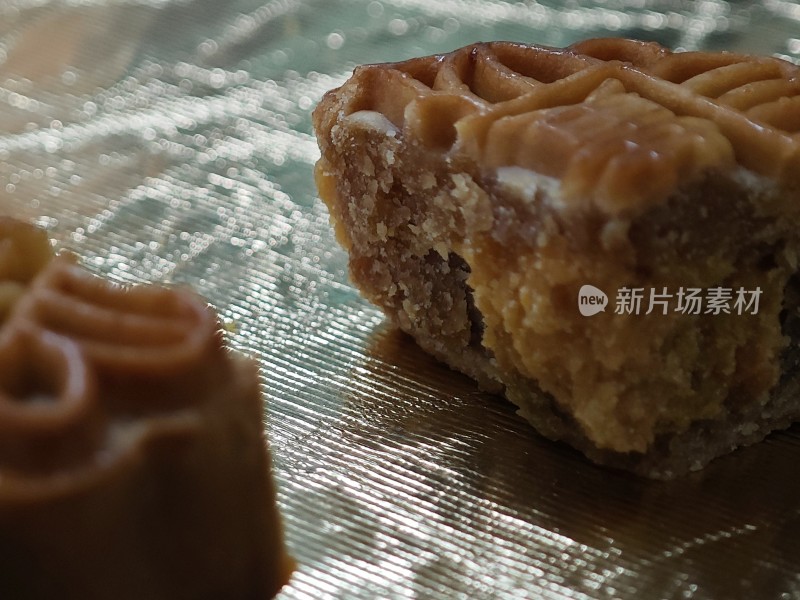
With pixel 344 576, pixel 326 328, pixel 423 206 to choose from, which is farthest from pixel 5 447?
pixel 326 328

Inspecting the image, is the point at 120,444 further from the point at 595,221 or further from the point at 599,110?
the point at 599,110

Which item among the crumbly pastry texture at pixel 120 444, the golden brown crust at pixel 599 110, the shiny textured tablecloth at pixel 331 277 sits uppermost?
the golden brown crust at pixel 599 110

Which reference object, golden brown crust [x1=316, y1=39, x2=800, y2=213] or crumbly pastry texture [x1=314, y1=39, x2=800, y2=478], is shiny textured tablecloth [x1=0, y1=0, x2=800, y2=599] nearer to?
crumbly pastry texture [x1=314, y1=39, x2=800, y2=478]

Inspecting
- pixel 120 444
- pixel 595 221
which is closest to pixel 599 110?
pixel 595 221

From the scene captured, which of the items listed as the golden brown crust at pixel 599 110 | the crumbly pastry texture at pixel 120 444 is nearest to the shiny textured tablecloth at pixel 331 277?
the crumbly pastry texture at pixel 120 444

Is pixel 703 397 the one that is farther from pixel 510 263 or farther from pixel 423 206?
pixel 423 206

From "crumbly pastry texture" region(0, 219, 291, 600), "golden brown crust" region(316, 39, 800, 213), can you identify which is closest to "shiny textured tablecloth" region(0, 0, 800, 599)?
"crumbly pastry texture" region(0, 219, 291, 600)

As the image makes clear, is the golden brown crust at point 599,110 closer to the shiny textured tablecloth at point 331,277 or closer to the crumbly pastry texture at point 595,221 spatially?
the crumbly pastry texture at point 595,221
